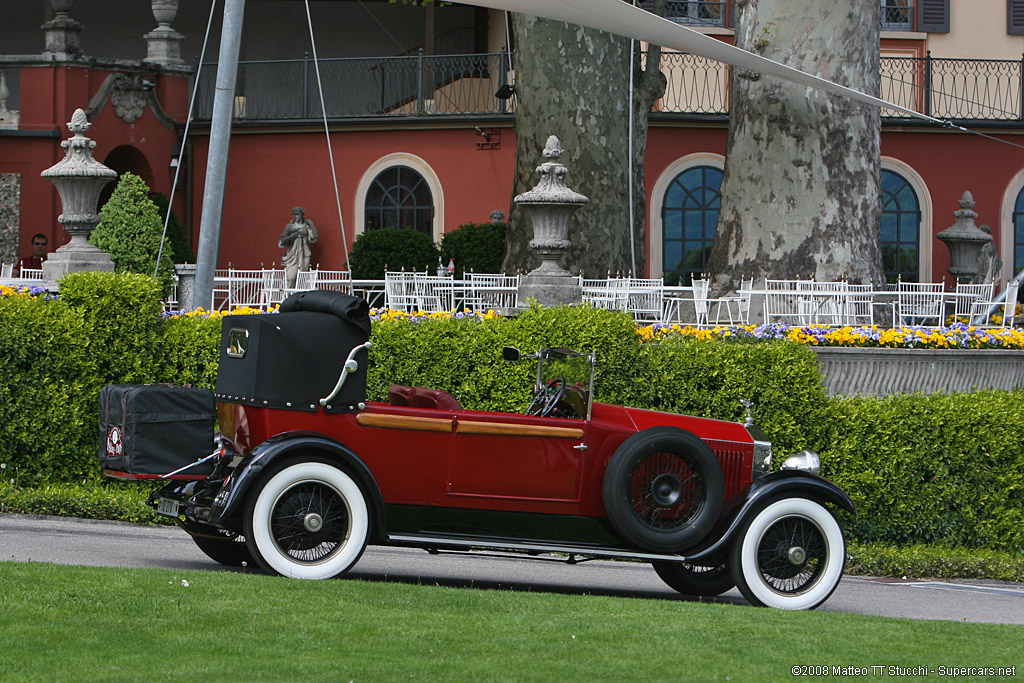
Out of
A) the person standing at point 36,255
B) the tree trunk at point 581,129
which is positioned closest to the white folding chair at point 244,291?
the person standing at point 36,255

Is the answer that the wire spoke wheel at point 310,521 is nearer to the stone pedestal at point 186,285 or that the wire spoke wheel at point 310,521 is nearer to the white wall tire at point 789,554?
the white wall tire at point 789,554

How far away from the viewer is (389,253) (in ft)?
68.3

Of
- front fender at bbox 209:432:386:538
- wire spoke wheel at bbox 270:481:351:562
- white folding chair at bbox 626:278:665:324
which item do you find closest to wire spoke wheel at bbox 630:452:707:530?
front fender at bbox 209:432:386:538

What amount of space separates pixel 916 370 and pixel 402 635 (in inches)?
279

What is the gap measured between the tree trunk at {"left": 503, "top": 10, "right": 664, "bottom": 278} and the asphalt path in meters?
8.75

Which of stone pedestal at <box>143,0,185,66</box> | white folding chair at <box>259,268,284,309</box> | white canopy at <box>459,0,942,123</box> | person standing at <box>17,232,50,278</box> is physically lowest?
white folding chair at <box>259,268,284,309</box>

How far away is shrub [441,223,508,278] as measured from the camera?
67.7 feet

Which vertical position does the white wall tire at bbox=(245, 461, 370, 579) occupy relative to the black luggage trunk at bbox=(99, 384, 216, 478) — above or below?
below

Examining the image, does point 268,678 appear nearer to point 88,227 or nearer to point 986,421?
point 986,421

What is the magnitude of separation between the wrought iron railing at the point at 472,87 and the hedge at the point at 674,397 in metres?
13.4

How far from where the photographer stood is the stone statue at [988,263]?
21.7m

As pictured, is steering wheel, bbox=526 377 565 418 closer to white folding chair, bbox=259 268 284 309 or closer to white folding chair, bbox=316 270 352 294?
white folding chair, bbox=259 268 284 309

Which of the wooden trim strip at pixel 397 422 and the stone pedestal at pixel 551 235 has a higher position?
the stone pedestal at pixel 551 235

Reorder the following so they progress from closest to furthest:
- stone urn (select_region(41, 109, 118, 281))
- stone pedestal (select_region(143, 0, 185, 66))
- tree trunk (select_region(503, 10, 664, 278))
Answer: stone urn (select_region(41, 109, 118, 281)) < tree trunk (select_region(503, 10, 664, 278)) < stone pedestal (select_region(143, 0, 185, 66))
